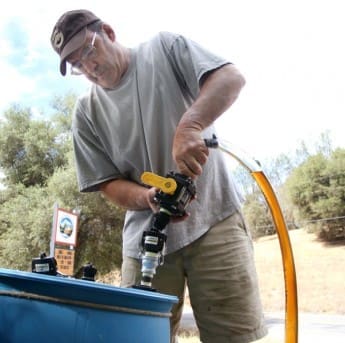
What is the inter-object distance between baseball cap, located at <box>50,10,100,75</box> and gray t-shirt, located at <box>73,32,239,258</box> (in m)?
0.14

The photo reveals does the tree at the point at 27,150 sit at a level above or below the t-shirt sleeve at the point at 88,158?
above

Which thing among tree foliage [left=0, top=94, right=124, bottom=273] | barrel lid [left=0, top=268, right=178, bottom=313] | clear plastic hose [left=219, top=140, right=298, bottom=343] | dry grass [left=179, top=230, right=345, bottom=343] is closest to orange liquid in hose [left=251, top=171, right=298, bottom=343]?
clear plastic hose [left=219, top=140, right=298, bottom=343]

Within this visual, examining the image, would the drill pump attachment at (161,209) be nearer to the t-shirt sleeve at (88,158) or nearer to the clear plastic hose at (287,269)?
the clear plastic hose at (287,269)

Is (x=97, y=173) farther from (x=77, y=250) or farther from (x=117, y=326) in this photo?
(x=77, y=250)

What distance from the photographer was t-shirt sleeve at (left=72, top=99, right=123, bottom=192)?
1.12 meters

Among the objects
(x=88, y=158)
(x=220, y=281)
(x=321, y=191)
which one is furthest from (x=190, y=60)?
(x=321, y=191)

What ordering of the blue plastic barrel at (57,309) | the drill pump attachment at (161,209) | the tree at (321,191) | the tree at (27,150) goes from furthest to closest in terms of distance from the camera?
the tree at (321,191) < the tree at (27,150) < the drill pump attachment at (161,209) < the blue plastic barrel at (57,309)

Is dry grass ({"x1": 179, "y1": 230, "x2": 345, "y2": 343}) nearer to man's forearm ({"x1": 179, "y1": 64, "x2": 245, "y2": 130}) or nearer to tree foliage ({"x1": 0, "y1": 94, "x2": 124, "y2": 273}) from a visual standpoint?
tree foliage ({"x1": 0, "y1": 94, "x2": 124, "y2": 273})

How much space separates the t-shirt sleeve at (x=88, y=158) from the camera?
112 centimetres

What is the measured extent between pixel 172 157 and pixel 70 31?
350mm

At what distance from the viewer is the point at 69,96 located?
884cm

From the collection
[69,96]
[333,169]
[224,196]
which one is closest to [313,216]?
[333,169]

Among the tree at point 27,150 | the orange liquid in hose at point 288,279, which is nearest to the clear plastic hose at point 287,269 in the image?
the orange liquid in hose at point 288,279

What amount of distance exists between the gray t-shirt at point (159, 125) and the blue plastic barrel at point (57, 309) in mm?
419
